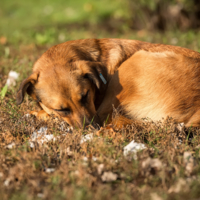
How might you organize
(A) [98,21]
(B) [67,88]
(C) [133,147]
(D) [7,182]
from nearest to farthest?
(D) [7,182]
(C) [133,147]
(B) [67,88]
(A) [98,21]

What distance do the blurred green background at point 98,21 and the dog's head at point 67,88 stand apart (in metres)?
3.99

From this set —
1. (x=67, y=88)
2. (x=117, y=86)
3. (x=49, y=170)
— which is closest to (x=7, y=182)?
(x=49, y=170)

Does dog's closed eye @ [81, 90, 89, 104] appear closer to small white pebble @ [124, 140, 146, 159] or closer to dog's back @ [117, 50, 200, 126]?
dog's back @ [117, 50, 200, 126]

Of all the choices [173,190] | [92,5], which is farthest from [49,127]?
[92,5]

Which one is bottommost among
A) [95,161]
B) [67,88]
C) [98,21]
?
[98,21]

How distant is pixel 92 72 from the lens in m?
3.79

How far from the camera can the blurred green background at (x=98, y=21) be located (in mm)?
8044

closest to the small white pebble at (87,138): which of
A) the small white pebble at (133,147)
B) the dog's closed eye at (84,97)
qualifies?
the small white pebble at (133,147)

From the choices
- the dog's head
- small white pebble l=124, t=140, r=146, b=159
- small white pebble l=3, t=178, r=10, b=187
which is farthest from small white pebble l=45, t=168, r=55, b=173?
the dog's head

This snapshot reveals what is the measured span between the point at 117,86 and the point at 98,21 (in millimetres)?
7625

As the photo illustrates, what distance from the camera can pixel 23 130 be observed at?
3420mm

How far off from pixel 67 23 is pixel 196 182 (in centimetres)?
968

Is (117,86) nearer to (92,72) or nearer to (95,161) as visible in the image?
(92,72)

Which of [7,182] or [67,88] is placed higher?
[67,88]
